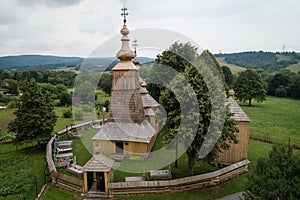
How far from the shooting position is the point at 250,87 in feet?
135

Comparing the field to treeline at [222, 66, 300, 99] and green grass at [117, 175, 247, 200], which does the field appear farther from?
treeline at [222, 66, 300, 99]

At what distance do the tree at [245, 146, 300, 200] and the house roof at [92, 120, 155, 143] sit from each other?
8639 mm

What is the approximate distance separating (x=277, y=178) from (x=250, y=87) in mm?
36978

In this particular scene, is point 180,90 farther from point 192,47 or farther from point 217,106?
point 192,47

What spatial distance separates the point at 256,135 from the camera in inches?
845

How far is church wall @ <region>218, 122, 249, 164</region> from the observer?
1434 centimetres

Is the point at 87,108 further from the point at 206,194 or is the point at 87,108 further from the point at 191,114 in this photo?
the point at 206,194

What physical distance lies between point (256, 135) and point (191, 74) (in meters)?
14.2

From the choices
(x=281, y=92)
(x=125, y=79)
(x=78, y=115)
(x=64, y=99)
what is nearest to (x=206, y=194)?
(x=125, y=79)

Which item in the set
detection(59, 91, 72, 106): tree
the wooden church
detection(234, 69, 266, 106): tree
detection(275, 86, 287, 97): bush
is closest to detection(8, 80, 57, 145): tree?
the wooden church

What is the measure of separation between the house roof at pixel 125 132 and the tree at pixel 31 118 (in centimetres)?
495

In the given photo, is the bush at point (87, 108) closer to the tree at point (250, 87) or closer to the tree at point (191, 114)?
the tree at point (250, 87)

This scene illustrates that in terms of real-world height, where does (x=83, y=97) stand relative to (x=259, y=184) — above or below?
above

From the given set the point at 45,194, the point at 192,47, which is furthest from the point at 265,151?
the point at 45,194
